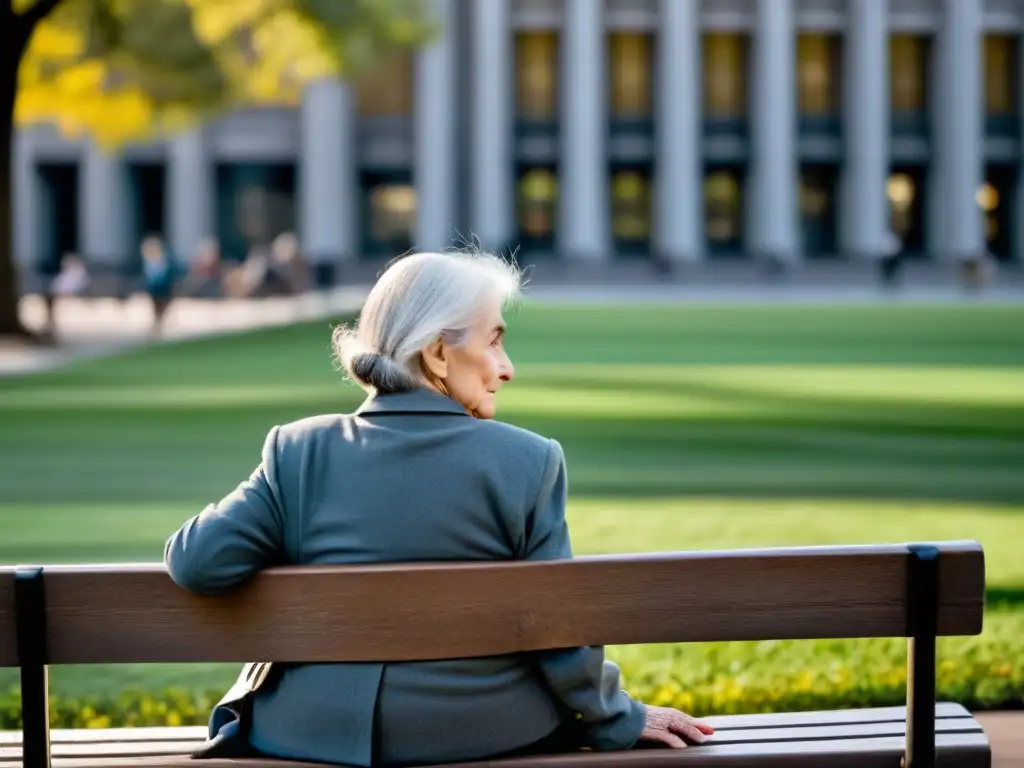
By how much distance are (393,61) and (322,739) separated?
69.3 m

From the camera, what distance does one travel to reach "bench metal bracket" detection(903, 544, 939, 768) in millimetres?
3639

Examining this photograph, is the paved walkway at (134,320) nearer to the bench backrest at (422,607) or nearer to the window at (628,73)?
the window at (628,73)

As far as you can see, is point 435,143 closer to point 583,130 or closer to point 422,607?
point 583,130

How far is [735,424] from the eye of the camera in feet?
56.8

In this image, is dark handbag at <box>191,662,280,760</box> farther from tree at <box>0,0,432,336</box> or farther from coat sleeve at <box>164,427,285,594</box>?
tree at <box>0,0,432,336</box>

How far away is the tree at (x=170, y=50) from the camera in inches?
1225

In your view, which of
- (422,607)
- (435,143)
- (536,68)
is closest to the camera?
(422,607)

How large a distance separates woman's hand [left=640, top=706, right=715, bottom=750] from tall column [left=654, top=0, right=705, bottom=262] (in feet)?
222

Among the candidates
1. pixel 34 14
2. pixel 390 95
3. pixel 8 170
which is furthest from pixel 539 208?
pixel 34 14

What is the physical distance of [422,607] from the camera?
3463 millimetres

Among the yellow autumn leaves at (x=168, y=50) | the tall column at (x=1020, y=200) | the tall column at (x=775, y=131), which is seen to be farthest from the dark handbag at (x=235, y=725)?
the tall column at (x=1020, y=200)

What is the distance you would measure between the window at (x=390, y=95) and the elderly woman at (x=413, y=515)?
70111 millimetres

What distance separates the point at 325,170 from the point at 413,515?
223ft

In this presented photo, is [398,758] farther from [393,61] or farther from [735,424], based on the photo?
[393,61]
